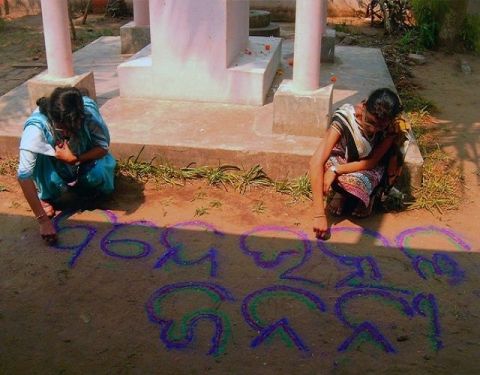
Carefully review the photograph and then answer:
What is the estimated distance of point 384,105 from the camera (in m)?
3.15

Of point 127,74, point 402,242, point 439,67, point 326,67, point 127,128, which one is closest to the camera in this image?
point 402,242

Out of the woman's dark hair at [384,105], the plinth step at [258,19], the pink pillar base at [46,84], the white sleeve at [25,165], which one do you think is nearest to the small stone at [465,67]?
the plinth step at [258,19]

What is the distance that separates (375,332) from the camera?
2.67 metres

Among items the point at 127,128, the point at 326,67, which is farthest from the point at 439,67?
the point at 127,128

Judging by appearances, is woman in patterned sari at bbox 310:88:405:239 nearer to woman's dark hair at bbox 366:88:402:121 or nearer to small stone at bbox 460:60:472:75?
woman's dark hair at bbox 366:88:402:121

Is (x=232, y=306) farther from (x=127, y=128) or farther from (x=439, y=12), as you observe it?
(x=439, y=12)

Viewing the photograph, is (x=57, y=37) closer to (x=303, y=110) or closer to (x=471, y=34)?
(x=303, y=110)

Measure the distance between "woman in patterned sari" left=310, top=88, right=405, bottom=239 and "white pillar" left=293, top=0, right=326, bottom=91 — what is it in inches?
32.6

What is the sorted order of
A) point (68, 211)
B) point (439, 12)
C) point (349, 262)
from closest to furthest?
point (349, 262) < point (68, 211) < point (439, 12)

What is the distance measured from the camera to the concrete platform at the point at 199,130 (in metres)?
4.14

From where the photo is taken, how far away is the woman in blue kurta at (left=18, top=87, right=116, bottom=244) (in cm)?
325

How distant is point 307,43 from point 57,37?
2.09 metres

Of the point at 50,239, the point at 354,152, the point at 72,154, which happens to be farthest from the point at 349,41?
the point at 50,239

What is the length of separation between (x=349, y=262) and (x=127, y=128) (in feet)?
7.44
